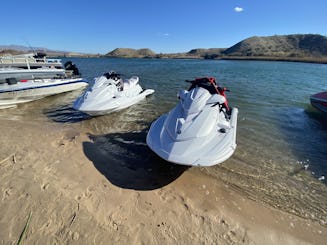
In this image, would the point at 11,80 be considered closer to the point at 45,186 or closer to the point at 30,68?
the point at 30,68

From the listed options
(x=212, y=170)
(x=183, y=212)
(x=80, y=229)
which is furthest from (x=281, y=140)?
(x=80, y=229)

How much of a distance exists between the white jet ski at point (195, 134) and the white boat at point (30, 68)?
10091mm

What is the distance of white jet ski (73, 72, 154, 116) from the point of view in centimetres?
762

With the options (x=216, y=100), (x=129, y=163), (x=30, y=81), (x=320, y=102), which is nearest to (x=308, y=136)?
(x=320, y=102)

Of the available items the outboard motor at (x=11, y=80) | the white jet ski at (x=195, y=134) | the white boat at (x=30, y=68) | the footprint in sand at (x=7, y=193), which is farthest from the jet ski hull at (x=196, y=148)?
the white boat at (x=30, y=68)

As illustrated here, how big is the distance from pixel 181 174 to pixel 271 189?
2.00 meters

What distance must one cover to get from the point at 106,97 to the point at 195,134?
5182 millimetres

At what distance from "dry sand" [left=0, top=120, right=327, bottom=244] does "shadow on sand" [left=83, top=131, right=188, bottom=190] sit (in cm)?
9

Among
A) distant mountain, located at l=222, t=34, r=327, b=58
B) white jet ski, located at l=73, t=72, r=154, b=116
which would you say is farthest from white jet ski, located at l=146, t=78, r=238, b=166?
distant mountain, located at l=222, t=34, r=327, b=58

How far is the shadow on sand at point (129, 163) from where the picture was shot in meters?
4.32

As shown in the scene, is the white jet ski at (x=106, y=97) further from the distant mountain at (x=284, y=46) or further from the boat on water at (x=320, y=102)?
the distant mountain at (x=284, y=46)

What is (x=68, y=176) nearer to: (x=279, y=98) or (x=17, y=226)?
(x=17, y=226)

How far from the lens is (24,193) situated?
3.59 meters

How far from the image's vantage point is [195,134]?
4234 millimetres
